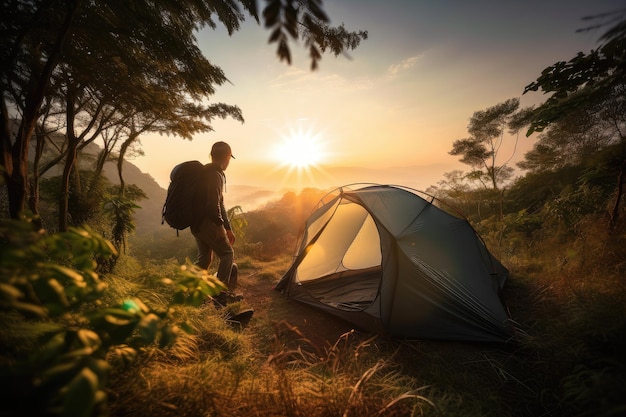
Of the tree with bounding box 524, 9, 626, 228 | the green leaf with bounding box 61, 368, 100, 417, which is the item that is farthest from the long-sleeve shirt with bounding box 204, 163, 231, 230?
the tree with bounding box 524, 9, 626, 228

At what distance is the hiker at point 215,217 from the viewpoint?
3.79 metres

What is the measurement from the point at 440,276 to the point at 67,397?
4178mm

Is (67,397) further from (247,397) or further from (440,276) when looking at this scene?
(440,276)

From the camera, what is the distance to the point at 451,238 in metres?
4.30

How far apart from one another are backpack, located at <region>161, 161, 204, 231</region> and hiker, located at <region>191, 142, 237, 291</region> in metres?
0.09

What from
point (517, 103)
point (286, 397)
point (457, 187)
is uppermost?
point (517, 103)

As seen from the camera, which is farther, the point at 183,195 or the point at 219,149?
the point at 219,149

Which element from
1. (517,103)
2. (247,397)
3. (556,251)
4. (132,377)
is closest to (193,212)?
(132,377)

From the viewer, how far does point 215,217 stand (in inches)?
150

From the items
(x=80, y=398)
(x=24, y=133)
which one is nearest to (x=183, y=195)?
(x=24, y=133)

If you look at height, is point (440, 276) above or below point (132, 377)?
above

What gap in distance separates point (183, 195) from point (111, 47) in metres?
2.13

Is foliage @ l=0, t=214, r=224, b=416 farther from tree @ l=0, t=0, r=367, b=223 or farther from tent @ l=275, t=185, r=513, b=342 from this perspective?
tent @ l=275, t=185, r=513, b=342

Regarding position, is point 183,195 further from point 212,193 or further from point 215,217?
point 215,217
